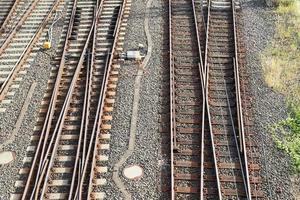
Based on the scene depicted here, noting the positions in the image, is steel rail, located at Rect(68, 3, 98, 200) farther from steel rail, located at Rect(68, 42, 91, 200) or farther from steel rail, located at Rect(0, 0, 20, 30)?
steel rail, located at Rect(0, 0, 20, 30)

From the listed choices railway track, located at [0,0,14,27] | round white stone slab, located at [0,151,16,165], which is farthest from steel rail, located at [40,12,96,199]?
railway track, located at [0,0,14,27]

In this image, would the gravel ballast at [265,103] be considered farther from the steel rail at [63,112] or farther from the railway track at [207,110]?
the steel rail at [63,112]

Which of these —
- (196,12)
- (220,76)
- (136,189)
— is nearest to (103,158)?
(136,189)

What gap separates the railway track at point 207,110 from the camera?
12.4 metres

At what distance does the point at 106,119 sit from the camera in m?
14.5

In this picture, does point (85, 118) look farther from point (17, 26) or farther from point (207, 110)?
point (17, 26)

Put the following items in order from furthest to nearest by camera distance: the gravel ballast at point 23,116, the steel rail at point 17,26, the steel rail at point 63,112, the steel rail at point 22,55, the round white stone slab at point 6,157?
the steel rail at point 17,26
the steel rail at point 22,55
the round white stone slab at point 6,157
the gravel ballast at point 23,116
the steel rail at point 63,112

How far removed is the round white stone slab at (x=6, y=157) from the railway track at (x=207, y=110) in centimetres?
492

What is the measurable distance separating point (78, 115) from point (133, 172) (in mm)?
3167

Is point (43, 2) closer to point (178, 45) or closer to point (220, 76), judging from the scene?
point (178, 45)

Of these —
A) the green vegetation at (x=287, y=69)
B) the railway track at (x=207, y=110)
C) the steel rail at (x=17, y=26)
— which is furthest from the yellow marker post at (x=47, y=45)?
the green vegetation at (x=287, y=69)

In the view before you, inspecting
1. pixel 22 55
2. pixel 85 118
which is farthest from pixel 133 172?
pixel 22 55

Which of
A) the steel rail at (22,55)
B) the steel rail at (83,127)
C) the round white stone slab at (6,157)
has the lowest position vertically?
the round white stone slab at (6,157)

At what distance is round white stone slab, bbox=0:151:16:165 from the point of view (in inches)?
522
